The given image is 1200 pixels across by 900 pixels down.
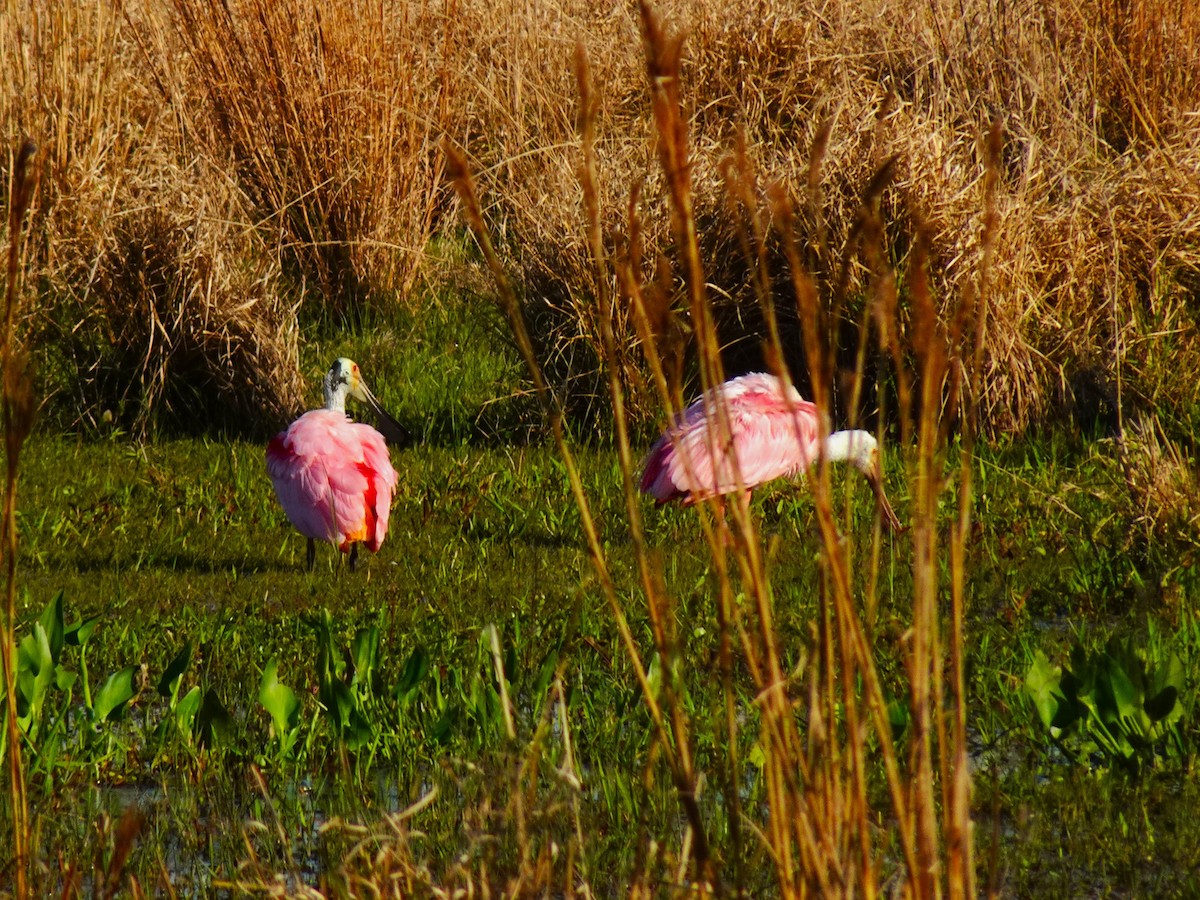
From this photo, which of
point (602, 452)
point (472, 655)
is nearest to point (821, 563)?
point (472, 655)

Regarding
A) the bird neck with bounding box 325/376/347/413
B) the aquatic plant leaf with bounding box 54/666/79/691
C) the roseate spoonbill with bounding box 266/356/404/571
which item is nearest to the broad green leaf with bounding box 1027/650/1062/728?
the aquatic plant leaf with bounding box 54/666/79/691

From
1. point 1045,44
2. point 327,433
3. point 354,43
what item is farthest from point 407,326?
point 1045,44

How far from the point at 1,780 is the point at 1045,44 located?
23.0 feet

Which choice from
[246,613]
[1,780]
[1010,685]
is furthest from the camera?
[246,613]

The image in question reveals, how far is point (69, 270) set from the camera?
328 inches

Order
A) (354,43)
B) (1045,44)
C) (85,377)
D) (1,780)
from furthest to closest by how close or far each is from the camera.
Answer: (354,43)
(1045,44)
(85,377)
(1,780)

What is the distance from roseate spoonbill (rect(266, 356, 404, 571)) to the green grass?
0.58 ft

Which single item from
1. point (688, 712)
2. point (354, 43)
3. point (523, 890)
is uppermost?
point (354, 43)

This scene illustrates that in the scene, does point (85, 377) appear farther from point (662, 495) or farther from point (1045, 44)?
point (1045, 44)

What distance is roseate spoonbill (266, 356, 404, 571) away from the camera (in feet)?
18.6

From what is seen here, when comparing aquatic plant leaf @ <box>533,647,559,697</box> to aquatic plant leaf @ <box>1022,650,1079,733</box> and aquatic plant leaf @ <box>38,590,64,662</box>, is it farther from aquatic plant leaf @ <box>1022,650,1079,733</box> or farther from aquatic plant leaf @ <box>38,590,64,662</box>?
aquatic plant leaf @ <box>38,590,64,662</box>

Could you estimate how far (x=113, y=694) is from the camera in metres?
3.76

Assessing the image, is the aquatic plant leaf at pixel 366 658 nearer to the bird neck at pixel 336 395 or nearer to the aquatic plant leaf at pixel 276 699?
the aquatic plant leaf at pixel 276 699

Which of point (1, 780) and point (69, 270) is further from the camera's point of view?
point (69, 270)
